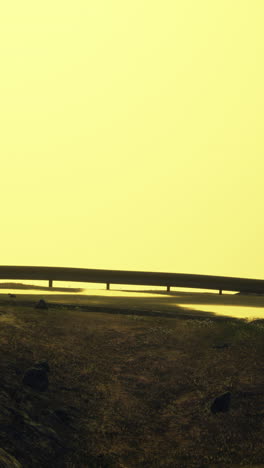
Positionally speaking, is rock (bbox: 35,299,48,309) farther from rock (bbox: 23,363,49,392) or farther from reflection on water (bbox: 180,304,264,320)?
rock (bbox: 23,363,49,392)

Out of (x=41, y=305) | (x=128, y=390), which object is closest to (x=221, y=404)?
(x=128, y=390)

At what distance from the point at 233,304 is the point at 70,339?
10630 mm

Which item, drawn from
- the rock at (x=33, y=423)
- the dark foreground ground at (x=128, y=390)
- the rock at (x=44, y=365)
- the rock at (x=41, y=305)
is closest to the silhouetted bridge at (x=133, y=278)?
the dark foreground ground at (x=128, y=390)

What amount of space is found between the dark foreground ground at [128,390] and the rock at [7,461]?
6 centimetres

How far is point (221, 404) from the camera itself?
2262 centimetres

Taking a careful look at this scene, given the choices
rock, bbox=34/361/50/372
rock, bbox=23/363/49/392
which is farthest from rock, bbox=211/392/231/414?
rock, bbox=34/361/50/372

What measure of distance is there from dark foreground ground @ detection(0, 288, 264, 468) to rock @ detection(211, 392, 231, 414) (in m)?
0.03

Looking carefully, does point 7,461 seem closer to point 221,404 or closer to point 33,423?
point 33,423

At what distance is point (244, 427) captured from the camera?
21.7 meters

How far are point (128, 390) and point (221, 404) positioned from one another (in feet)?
9.35

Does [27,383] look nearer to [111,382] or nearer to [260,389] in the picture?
[111,382]

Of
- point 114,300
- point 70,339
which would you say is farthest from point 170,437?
point 114,300

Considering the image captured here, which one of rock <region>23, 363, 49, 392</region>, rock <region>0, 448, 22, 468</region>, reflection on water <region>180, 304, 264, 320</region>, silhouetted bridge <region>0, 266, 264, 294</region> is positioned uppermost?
silhouetted bridge <region>0, 266, 264, 294</region>

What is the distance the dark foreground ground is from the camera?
790 inches
